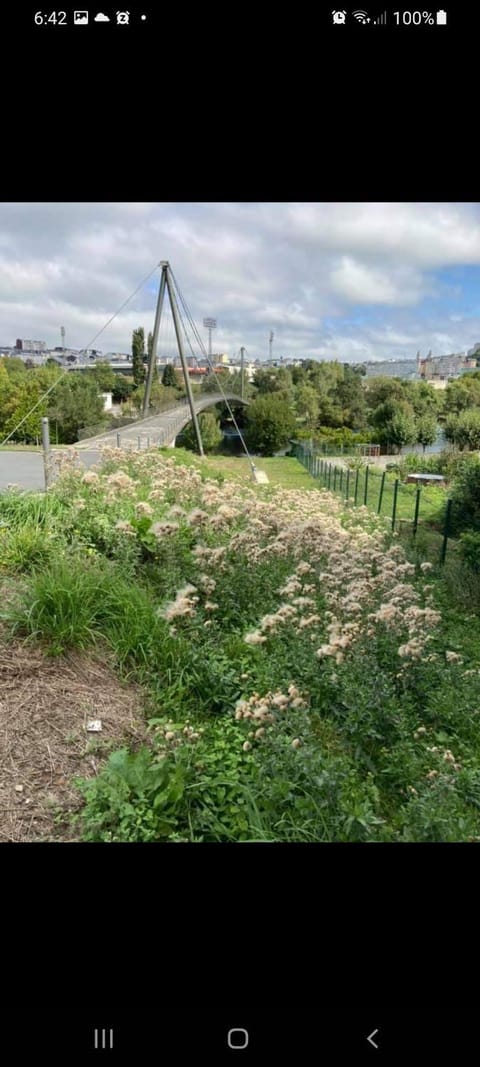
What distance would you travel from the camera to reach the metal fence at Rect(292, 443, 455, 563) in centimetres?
259

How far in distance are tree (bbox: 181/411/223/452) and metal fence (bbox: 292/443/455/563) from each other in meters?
0.48

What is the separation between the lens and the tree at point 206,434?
2.65m

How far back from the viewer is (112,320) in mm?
1931

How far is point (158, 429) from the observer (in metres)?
2.66

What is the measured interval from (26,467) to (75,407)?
0.37 metres

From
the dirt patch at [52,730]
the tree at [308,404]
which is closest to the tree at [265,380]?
the tree at [308,404]

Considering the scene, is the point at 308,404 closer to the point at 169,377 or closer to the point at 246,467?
the point at 246,467

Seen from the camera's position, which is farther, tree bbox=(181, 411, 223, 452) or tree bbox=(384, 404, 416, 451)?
tree bbox=(384, 404, 416, 451)
